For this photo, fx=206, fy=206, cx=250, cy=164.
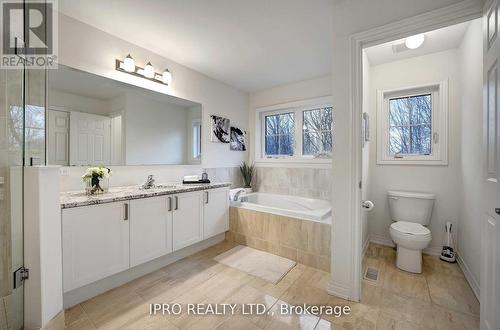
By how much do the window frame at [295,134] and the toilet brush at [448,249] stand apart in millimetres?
1490

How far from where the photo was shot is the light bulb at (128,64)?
2123 millimetres

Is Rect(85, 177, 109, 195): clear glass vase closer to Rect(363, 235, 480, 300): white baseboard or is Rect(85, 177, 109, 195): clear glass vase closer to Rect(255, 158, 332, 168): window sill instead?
Rect(255, 158, 332, 168): window sill

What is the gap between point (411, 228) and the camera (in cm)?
217

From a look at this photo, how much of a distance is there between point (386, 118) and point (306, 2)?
75.9 inches

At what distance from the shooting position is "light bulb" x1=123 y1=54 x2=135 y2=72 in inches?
83.6

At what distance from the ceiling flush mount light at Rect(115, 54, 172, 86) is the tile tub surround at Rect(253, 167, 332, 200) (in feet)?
6.97

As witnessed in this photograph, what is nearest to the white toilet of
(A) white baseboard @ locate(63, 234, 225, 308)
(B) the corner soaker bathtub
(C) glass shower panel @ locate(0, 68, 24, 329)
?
(B) the corner soaker bathtub

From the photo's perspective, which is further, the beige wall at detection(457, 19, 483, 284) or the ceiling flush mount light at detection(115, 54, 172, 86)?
the ceiling flush mount light at detection(115, 54, 172, 86)

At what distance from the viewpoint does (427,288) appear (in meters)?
1.81

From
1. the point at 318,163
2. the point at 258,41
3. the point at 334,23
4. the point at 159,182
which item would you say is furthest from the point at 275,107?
the point at 159,182

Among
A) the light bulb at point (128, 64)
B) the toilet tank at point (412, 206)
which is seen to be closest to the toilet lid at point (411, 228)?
the toilet tank at point (412, 206)

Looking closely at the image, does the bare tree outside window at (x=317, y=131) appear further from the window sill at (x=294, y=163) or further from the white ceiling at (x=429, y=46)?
the white ceiling at (x=429, y=46)

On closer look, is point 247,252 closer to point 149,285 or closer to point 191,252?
point 191,252

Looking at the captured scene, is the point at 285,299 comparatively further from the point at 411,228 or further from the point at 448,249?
the point at 448,249
